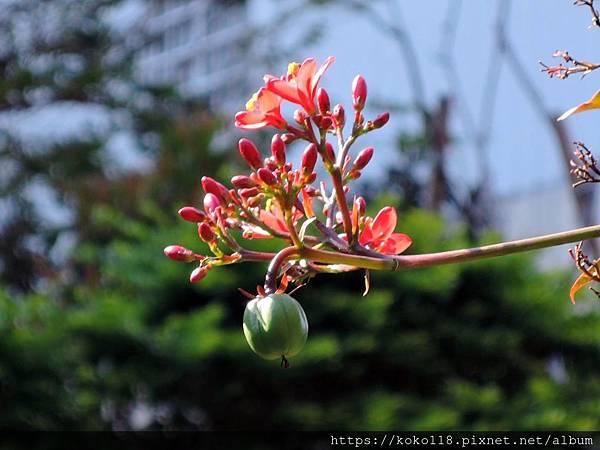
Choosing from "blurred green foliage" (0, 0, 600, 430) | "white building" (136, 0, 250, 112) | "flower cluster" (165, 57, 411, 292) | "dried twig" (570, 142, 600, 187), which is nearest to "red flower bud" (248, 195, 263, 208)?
"flower cluster" (165, 57, 411, 292)

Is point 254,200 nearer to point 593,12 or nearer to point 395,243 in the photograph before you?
point 395,243

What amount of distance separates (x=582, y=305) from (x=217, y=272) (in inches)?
44.5

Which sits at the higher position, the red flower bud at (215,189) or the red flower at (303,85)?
the red flower at (303,85)

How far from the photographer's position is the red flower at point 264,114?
54 cm

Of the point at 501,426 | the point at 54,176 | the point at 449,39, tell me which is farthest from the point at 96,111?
the point at 501,426

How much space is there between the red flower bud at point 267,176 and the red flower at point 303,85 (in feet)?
0.15

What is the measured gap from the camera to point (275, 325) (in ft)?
1.65

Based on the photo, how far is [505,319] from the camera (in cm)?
295

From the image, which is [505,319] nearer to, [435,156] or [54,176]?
[435,156]

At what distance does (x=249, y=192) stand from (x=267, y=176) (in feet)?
0.10

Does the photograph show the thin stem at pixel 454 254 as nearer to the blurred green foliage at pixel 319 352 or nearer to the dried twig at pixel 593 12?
the dried twig at pixel 593 12

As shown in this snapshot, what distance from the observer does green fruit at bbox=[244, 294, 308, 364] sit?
51cm

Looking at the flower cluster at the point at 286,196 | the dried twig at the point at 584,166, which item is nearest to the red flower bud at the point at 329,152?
the flower cluster at the point at 286,196

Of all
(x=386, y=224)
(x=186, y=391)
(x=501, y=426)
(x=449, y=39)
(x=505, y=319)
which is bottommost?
(x=386, y=224)
